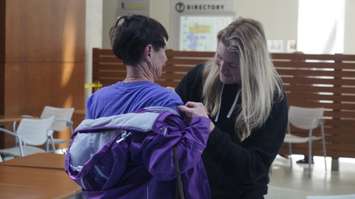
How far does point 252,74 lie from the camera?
2004mm

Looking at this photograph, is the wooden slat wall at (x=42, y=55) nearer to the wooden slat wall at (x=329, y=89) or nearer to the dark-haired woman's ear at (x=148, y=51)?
the wooden slat wall at (x=329, y=89)

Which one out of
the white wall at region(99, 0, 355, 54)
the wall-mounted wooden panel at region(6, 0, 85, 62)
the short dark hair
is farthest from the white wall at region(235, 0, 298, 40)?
the short dark hair

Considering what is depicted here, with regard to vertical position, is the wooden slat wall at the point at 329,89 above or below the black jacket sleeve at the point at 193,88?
below

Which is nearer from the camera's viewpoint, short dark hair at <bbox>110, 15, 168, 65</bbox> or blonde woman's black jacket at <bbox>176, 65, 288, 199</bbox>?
short dark hair at <bbox>110, 15, 168, 65</bbox>

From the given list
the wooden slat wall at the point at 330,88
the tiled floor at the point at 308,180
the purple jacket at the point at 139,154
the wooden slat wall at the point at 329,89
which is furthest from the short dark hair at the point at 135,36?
the wooden slat wall at the point at 330,88

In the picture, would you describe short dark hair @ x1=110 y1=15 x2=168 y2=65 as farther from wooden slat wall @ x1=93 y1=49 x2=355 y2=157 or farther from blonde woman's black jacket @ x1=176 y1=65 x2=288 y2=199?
wooden slat wall @ x1=93 y1=49 x2=355 y2=157

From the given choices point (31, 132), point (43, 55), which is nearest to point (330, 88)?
point (43, 55)

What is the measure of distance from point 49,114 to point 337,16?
666 cm

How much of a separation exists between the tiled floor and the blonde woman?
171 inches

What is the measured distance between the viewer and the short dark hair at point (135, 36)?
1699mm

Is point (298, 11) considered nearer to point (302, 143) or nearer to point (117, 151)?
point (302, 143)

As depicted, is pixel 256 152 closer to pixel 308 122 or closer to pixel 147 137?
pixel 147 137

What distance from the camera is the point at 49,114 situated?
7.64m

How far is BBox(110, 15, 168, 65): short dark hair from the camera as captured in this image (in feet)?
5.57
